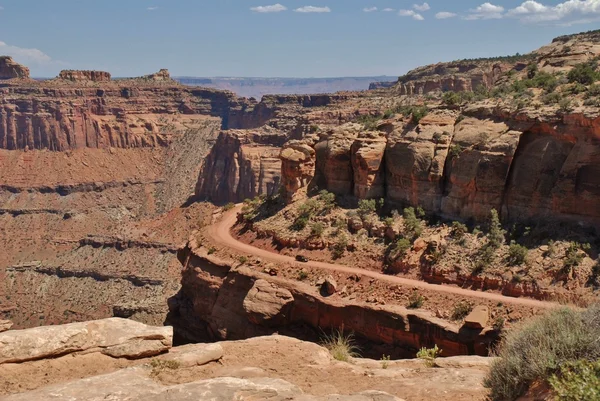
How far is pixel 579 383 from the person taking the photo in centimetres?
1134

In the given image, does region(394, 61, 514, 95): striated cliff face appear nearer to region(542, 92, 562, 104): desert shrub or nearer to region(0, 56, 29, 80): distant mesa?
region(542, 92, 562, 104): desert shrub

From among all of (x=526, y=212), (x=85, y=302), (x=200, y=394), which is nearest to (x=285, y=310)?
(x=526, y=212)

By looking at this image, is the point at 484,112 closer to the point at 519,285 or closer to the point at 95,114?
the point at 519,285

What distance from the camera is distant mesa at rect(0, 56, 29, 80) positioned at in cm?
12681

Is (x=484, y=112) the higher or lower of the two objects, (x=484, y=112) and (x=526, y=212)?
the higher

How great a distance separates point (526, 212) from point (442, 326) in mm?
→ 9052

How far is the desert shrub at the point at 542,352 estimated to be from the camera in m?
13.4

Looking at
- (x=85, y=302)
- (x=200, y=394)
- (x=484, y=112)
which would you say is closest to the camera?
(x=200, y=394)

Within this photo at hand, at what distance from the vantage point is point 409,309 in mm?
31094

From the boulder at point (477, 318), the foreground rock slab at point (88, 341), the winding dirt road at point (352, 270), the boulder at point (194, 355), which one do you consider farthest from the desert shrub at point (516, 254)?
the foreground rock slab at point (88, 341)

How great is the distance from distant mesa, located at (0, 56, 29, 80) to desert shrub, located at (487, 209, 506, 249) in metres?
119

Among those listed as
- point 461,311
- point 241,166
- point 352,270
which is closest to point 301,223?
point 352,270

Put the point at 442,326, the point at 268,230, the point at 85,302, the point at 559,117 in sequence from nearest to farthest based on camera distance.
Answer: the point at 442,326 < the point at 559,117 < the point at 268,230 < the point at 85,302

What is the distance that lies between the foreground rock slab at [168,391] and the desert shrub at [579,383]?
337 cm
